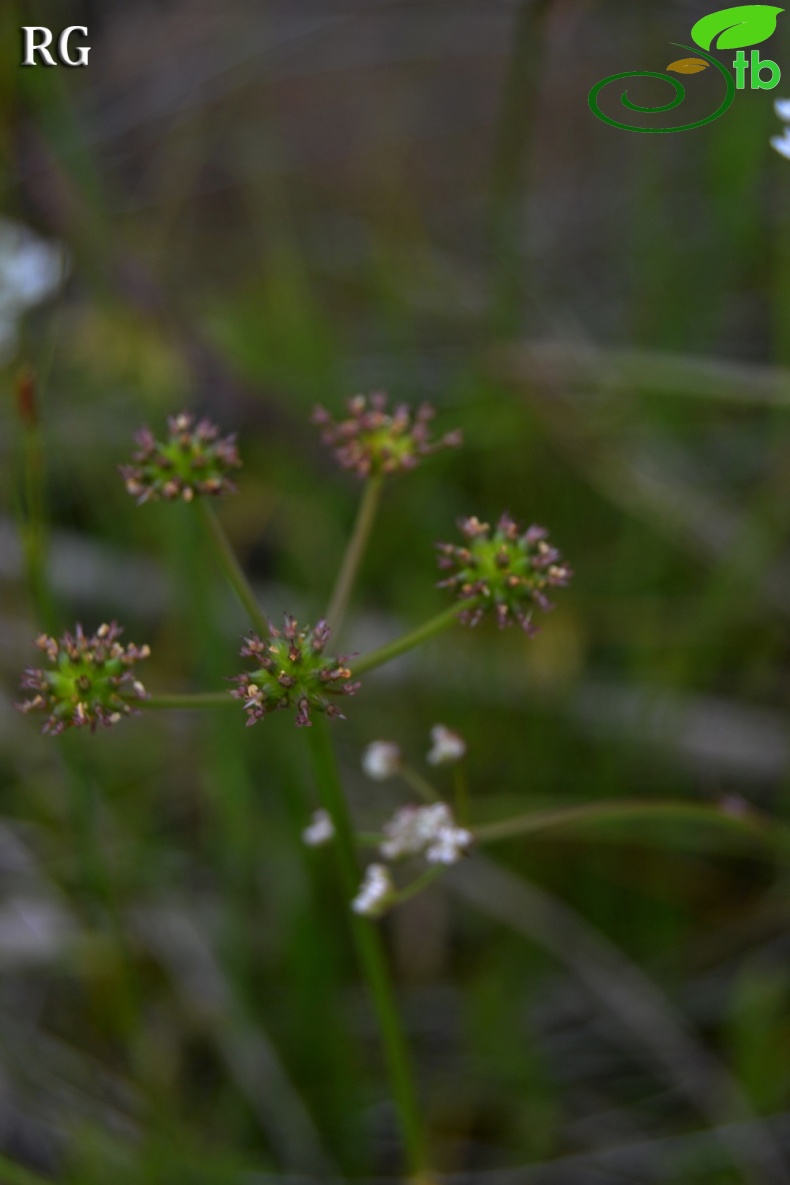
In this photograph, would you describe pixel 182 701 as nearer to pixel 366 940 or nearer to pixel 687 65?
pixel 366 940

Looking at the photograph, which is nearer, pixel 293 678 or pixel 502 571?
pixel 293 678

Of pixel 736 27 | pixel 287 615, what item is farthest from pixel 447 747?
pixel 736 27

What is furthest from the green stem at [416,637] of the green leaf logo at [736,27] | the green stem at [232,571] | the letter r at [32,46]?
the green leaf logo at [736,27]

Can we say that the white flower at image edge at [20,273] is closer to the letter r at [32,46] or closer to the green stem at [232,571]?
the letter r at [32,46]

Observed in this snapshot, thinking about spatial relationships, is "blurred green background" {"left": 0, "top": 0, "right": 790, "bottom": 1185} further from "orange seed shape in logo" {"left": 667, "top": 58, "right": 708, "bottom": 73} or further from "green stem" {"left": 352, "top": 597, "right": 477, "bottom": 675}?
"green stem" {"left": 352, "top": 597, "right": 477, "bottom": 675}

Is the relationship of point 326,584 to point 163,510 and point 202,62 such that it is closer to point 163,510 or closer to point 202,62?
point 163,510

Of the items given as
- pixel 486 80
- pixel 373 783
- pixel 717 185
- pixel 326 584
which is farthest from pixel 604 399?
pixel 486 80
